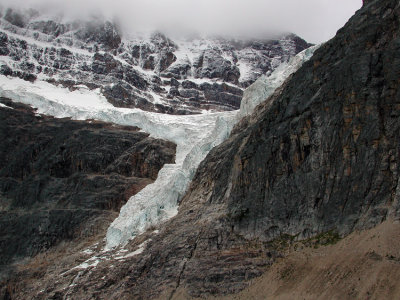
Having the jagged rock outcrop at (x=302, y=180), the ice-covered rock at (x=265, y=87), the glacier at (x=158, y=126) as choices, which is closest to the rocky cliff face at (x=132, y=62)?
the glacier at (x=158, y=126)

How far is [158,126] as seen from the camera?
4336 inches

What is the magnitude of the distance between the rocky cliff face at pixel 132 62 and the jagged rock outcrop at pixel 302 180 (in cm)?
8743

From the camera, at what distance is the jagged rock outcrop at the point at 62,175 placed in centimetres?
8562

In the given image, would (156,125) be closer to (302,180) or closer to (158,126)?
(158,126)

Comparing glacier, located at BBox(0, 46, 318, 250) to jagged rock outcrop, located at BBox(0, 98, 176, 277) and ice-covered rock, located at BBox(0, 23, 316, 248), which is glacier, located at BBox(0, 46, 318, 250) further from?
jagged rock outcrop, located at BBox(0, 98, 176, 277)

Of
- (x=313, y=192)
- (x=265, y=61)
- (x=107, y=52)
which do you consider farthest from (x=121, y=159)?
(x=265, y=61)

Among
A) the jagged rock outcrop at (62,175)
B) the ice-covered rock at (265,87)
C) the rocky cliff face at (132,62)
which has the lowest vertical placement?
the jagged rock outcrop at (62,175)

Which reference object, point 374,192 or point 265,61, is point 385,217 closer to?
point 374,192

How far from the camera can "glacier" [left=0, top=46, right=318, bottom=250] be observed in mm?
74688

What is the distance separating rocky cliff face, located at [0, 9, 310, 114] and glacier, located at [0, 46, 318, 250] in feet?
36.0

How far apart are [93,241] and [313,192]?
41.3m

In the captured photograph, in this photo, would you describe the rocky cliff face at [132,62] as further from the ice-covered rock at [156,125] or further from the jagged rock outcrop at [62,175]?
the jagged rock outcrop at [62,175]

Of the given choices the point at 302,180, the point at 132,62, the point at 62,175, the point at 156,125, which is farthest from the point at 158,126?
the point at 132,62

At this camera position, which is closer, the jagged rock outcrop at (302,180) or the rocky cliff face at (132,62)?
the jagged rock outcrop at (302,180)
